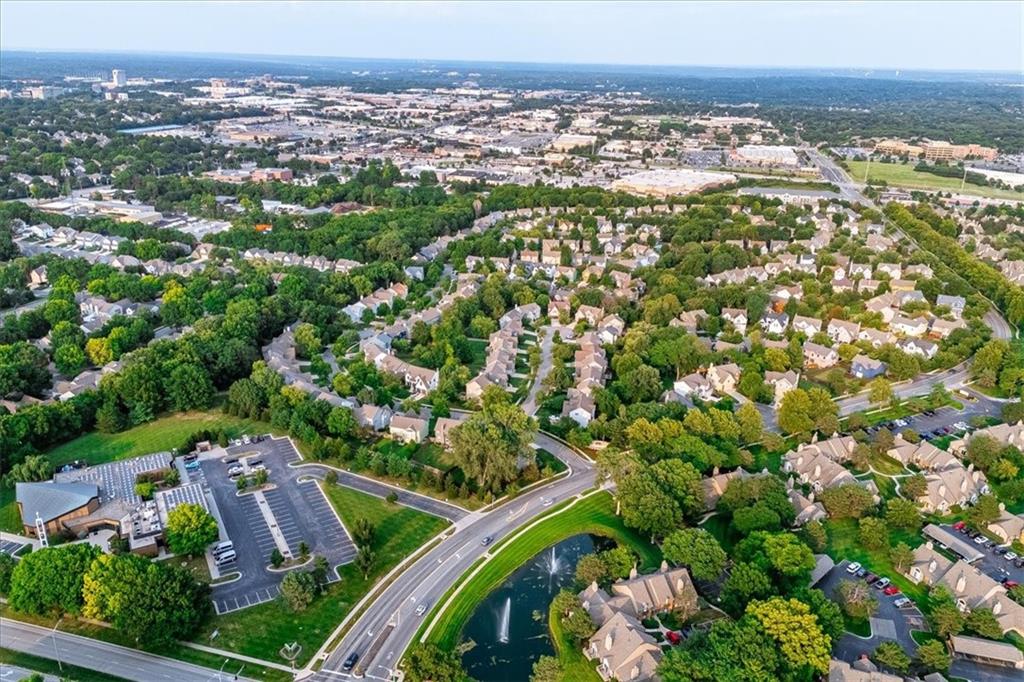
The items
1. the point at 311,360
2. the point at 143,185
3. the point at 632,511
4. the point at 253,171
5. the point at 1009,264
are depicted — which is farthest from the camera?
the point at 253,171

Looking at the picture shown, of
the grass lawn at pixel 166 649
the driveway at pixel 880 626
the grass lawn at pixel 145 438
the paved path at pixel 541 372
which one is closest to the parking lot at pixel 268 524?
the grass lawn at pixel 166 649

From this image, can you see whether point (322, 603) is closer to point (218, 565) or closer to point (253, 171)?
point (218, 565)

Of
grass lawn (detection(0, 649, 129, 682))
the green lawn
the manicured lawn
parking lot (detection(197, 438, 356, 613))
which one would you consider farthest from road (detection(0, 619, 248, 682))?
the manicured lawn

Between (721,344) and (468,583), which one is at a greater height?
(721,344)

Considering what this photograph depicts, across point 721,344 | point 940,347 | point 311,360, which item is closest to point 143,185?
point 311,360

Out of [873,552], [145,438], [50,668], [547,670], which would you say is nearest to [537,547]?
[547,670]

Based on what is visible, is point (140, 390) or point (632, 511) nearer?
point (632, 511)
